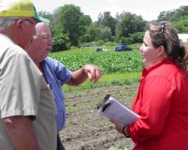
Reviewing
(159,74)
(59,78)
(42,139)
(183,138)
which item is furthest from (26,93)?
(59,78)

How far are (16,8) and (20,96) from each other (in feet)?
2.10

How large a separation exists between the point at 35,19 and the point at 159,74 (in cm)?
107

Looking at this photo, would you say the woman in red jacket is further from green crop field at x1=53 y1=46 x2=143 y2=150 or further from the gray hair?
green crop field at x1=53 y1=46 x2=143 y2=150

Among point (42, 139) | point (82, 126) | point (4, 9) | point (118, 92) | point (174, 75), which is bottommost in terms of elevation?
point (118, 92)

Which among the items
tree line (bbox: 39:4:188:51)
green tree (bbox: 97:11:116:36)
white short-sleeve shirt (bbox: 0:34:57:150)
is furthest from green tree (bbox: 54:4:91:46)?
white short-sleeve shirt (bbox: 0:34:57:150)

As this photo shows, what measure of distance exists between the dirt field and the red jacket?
13.2 feet

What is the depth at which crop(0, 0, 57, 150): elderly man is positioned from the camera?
2385 mm

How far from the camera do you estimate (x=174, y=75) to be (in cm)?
321

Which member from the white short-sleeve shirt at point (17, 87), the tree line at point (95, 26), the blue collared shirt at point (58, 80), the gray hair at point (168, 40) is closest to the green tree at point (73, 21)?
the tree line at point (95, 26)

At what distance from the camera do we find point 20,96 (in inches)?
94.3

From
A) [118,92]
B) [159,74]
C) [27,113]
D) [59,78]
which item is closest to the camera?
[27,113]

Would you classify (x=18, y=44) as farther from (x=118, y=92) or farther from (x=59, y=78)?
(x=118, y=92)

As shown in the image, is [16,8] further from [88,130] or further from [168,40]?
[88,130]

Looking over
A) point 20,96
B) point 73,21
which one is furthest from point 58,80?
point 73,21
